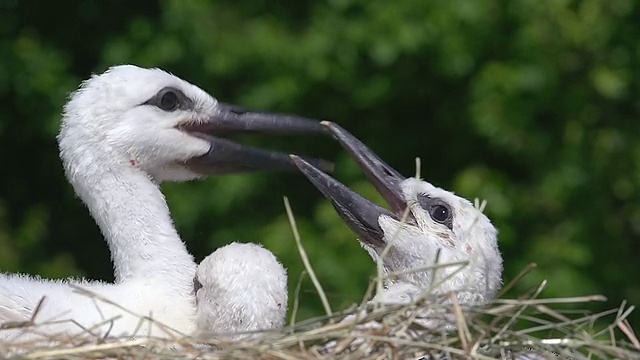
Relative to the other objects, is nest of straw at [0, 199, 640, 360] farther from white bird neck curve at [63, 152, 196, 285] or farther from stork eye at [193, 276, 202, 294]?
white bird neck curve at [63, 152, 196, 285]

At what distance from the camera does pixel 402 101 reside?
7.17 meters

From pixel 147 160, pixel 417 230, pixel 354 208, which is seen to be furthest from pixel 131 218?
pixel 417 230

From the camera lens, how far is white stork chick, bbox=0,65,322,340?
4.44 metres

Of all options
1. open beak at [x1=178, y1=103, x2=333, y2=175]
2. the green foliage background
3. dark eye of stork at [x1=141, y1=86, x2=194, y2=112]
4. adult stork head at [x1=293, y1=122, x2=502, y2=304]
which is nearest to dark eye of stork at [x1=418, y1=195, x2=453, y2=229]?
adult stork head at [x1=293, y1=122, x2=502, y2=304]

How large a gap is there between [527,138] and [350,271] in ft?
3.31

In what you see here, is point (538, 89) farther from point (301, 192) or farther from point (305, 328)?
point (305, 328)

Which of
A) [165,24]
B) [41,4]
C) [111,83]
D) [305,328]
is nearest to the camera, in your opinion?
[305,328]

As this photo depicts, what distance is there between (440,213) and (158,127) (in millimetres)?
895

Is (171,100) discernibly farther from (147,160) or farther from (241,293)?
(241,293)

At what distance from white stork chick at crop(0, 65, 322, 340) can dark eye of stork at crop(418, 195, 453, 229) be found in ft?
1.43

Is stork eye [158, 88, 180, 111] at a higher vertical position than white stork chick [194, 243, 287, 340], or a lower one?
higher

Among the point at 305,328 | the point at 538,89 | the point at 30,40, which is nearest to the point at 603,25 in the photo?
the point at 538,89

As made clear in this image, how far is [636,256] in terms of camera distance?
7191 millimetres

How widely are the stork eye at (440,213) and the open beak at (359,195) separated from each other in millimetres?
112
